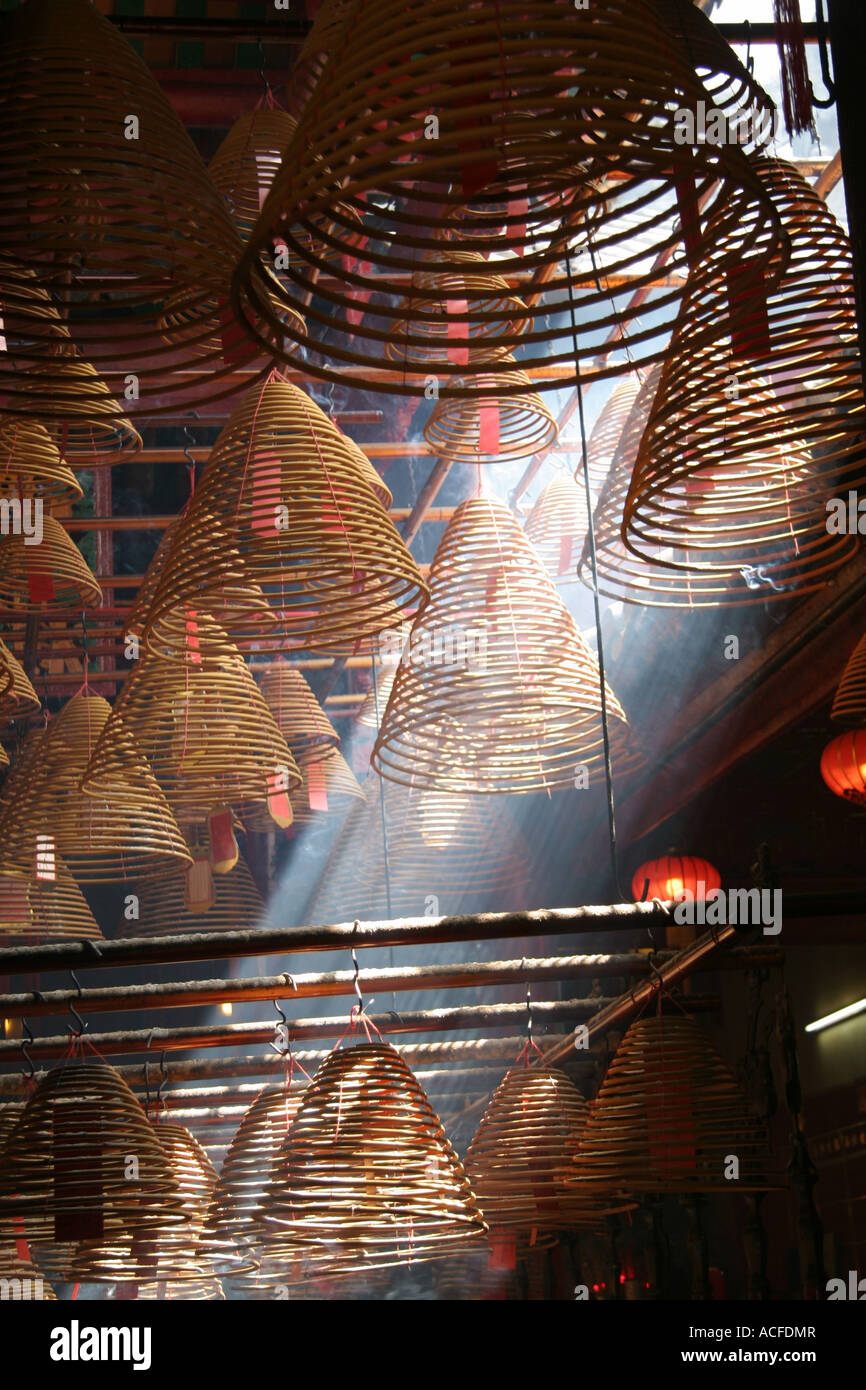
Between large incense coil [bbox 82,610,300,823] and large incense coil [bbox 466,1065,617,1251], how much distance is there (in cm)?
108

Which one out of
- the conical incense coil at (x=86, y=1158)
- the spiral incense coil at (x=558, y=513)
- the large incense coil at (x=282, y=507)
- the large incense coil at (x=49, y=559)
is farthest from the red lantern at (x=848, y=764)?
the conical incense coil at (x=86, y=1158)

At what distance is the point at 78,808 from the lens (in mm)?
5012

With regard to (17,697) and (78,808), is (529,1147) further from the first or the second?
(17,697)

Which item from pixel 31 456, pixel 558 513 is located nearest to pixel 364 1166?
Answer: pixel 31 456

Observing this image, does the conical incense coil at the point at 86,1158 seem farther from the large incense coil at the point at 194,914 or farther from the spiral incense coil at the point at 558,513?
the large incense coil at the point at 194,914

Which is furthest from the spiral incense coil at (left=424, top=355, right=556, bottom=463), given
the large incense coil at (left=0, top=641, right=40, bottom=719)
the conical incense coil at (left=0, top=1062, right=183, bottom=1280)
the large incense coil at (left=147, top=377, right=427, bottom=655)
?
the conical incense coil at (left=0, top=1062, right=183, bottom=1280)

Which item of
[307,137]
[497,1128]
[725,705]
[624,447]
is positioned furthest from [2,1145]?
[725,705]

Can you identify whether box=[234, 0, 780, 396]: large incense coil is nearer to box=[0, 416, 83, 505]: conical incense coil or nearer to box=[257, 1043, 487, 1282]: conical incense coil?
box=[257, 1043, 487, 1282]: conical incense coil

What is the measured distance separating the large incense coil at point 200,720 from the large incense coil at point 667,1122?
4.62 feet

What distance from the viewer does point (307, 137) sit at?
1.25 meters

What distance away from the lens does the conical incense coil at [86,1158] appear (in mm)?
2900

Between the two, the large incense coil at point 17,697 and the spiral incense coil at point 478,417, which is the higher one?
the spiral incense coil at point 478,417

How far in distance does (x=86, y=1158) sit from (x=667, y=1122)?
4.00ft
